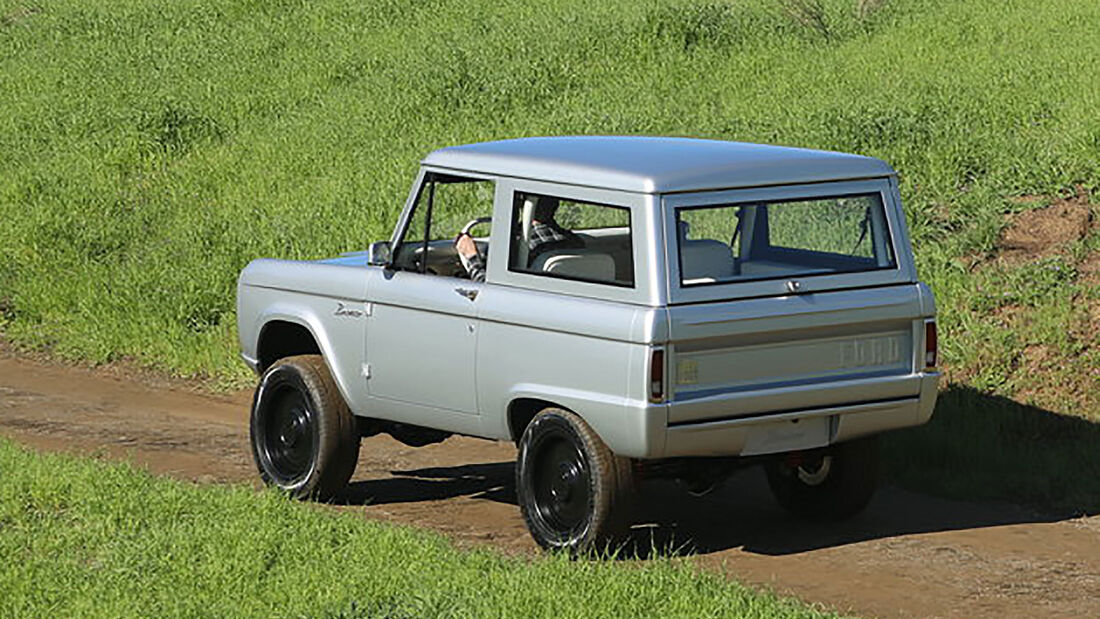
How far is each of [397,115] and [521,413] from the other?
11.3 metres

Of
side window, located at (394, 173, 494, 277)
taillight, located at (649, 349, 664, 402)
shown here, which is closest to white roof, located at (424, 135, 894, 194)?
side window, located at (394, 173, 494, 277)

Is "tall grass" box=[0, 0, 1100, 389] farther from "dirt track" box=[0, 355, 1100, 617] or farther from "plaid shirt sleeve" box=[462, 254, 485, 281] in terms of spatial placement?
"plaid shirt sleeve" box=[462, 254, 485, 281]

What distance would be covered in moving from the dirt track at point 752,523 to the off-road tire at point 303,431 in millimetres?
345

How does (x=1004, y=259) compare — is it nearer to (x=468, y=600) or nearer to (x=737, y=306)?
(x=737, y=306)

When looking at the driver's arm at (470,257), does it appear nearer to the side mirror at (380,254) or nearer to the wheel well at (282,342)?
the side mirror at (380,254)

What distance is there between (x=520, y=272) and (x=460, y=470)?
2.54 m

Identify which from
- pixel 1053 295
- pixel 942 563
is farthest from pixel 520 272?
pixel 1053 295

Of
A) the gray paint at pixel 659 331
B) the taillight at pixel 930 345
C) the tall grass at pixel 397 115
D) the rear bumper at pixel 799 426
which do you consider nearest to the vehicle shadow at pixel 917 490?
the rear bumper at pixel 799 426

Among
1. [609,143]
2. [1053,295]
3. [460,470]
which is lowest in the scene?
[460,470]

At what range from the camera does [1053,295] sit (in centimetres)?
1283

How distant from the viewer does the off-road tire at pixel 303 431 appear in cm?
985

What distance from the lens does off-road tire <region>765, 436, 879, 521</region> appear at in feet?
30.9

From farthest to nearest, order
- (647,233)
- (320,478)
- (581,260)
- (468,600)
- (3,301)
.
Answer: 1. (3,301)
2. (320,478)
3. (581,260)
4. (647,233)
5. (468,600)

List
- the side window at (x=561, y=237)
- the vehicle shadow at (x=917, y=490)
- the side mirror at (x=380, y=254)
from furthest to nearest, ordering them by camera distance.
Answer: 1. the side mirror at (x=380, y=254)
2. the vehicle shadow at (x=917, y=490)
3. the side window at (x=561, y=237)
